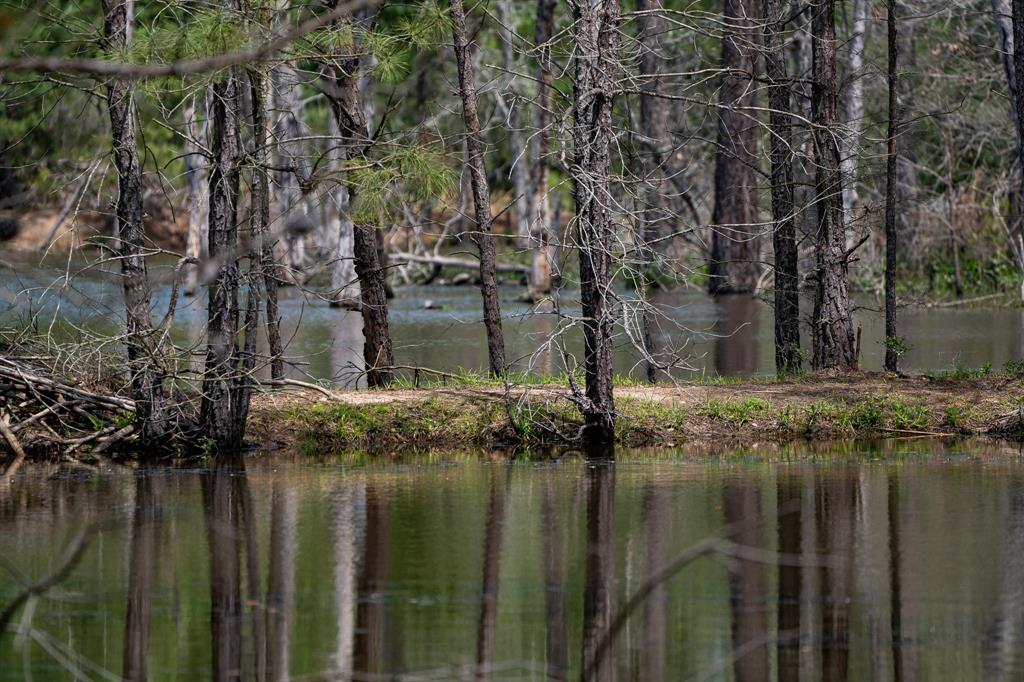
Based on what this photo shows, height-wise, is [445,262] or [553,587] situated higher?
[445,262]

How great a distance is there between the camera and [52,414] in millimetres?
15711

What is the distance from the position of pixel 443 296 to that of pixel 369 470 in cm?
2582

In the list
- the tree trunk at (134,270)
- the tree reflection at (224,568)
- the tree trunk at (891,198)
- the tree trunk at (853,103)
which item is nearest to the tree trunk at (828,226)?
the tree trunk at (853,103)

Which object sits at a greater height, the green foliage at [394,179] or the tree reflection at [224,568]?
the green foliage at [394,179]

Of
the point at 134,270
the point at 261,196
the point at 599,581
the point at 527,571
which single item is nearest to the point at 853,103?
the point at 261,196

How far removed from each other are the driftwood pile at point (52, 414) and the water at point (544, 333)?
1.92ft

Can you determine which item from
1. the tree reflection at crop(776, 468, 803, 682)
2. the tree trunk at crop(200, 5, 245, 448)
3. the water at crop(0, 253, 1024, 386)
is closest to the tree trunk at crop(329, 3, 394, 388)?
the water at crop(0, 253, 1024, 386)

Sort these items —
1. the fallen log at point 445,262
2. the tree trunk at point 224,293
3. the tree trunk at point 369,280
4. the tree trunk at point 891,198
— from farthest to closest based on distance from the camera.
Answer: the fallen log at point 445,262
the tree trunk at point 891,198
the tree trunk at point 369,280
the tree trunk at point 224,293

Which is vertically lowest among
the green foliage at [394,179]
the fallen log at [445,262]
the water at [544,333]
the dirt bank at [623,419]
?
the dirt bank at [623,419]

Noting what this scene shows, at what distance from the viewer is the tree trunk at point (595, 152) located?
14352 mm

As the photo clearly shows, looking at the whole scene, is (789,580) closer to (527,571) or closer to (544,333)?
(527,571)

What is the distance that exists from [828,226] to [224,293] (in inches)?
291

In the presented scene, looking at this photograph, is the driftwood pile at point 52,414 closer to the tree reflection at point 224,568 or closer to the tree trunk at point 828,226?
the tree reflection at point 224,568

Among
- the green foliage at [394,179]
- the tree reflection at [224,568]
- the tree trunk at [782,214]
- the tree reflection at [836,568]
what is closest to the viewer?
the tree reflection at [836,568]
